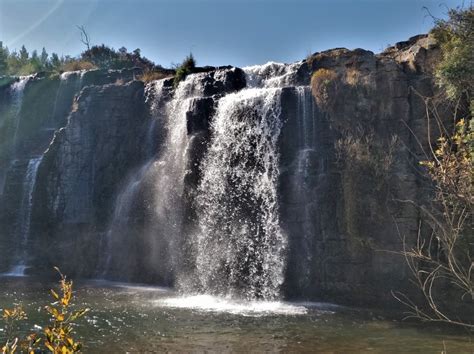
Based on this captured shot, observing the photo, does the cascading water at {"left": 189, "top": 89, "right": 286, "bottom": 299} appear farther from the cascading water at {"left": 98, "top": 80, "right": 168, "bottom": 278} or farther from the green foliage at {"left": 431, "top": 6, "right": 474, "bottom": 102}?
the green foliage at {"left": 431, "top": 6, "right": 474, "bottom": 102}

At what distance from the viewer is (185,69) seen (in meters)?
25.2

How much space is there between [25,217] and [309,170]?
1574cm

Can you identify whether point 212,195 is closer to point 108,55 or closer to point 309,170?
point 309,170

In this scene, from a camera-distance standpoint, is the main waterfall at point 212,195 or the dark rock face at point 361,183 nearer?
the dark rock face at point 361,183

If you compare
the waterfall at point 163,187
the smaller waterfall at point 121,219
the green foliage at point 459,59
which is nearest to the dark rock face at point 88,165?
the smaller waterfall at point 121,219

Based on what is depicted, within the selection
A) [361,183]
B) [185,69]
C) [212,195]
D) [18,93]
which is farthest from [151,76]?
[361,183]

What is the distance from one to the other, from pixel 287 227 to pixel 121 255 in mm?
8283

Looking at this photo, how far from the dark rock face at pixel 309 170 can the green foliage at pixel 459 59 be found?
3.42 feet

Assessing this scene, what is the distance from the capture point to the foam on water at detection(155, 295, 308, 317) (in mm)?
14234

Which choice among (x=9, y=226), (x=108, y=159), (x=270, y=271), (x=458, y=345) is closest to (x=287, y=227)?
(x=270, y=271)

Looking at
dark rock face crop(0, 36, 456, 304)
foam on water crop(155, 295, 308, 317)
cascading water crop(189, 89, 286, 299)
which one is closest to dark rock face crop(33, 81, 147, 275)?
dark rock face crop(0, 36, 456, 304)

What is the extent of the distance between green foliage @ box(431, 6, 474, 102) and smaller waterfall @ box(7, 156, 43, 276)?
62.8 feet

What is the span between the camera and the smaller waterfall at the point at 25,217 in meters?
24.4

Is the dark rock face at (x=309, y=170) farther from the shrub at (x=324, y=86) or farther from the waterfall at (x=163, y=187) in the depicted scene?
the waterfall at (x=163, y=187)
